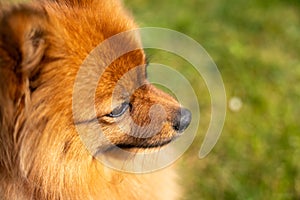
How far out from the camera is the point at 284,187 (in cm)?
344

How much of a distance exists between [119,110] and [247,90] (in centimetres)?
223

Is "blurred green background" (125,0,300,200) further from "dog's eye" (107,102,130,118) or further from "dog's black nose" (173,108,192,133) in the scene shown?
"dog's eye" (107,102,130,118)

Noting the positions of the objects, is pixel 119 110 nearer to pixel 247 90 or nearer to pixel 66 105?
pixel 66 105

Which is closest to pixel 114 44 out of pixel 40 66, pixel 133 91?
pixel 133 91

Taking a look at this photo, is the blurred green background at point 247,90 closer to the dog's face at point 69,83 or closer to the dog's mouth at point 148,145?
the dog's mouth at point 148,145

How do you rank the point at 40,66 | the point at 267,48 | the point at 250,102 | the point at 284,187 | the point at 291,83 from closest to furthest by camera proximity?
the point at 40,66
the point at 284,187
the point at 250,102
the point at 291,83
the point at 267,48

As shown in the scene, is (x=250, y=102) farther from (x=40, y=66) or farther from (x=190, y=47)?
(x=40, y=66)

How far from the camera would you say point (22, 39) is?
2.04m

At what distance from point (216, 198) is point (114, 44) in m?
1.44

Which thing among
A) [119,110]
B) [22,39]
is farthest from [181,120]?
[22,39]

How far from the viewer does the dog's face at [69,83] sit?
82.7 inches

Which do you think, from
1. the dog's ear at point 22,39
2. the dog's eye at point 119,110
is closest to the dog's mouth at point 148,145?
the dog's eye at point 119,110

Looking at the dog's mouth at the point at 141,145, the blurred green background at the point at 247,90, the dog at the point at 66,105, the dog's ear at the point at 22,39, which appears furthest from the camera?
the blurred green background at the point at 247,90

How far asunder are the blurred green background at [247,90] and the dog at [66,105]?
1012mm
